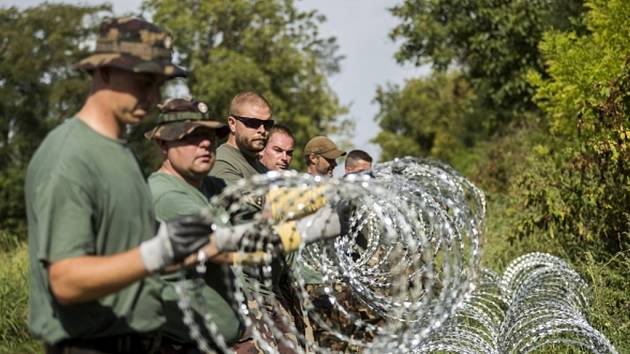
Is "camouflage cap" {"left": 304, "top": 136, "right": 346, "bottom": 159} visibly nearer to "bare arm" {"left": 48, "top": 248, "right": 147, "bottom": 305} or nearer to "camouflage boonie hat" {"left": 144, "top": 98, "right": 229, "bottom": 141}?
"camouflage boonie hat" {"left": 144, "top": 98, "right": 229, "bottom": 141}

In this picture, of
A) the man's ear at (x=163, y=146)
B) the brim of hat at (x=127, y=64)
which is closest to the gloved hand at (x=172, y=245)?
the brim of hat at (x=127, y=64)

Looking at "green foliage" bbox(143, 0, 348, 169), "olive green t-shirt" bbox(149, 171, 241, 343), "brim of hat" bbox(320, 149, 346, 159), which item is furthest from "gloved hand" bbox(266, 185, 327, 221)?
"green foliage" bbox(143, 0, 348, 169)

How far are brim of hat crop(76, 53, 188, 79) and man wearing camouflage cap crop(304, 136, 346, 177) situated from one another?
634 cm

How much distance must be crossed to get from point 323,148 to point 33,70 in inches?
1927

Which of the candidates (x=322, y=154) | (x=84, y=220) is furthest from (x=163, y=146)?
(x=322, y=154)

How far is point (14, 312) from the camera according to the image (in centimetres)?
1370

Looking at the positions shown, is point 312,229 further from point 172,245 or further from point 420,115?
point 420,115

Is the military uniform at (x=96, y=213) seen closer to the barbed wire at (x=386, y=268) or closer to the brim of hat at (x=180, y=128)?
the barbed wire at (x=386, y=268)

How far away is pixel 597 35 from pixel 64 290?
14089 millimetres

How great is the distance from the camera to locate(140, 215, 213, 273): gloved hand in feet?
12.8

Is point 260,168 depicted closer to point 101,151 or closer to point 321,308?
point 321,308

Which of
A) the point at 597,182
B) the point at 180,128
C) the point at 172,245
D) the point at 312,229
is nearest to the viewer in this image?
the point at 172,245

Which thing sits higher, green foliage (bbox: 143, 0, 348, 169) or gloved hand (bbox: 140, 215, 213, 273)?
green foliage (bbox: 143, 0, 348, 169)

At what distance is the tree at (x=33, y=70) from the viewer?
57406 millimetres
